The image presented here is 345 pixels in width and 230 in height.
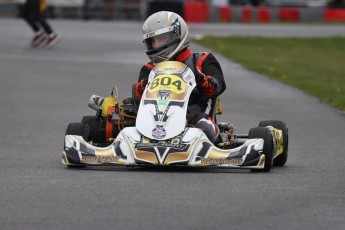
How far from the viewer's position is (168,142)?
354 inches

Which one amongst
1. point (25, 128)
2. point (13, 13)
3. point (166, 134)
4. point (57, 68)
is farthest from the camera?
point (13, 13)

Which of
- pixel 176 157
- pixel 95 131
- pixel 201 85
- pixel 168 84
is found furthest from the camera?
pixel 95 131

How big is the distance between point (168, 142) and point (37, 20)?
1811 cm

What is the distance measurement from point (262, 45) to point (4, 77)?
12117mm

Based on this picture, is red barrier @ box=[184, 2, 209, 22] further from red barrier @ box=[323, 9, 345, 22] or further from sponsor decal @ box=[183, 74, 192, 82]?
sponsor decal @ box=[183, 74, 192, 82]

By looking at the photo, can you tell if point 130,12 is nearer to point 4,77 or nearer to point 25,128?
point 4,77

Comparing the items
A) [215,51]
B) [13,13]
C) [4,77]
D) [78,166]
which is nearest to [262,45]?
[215,51]

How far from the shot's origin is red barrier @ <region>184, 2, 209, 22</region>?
4416 cm

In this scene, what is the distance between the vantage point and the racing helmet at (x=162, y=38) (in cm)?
997

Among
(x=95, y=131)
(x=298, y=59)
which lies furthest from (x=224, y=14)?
(x=95, y=131)

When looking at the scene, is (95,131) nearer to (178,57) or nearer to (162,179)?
(178,57)

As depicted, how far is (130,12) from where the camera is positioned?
147 feet

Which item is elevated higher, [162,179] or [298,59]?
[162,179]

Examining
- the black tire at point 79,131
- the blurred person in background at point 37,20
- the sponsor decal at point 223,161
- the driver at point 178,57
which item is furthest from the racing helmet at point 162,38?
the blurred person in background at point 37,20
